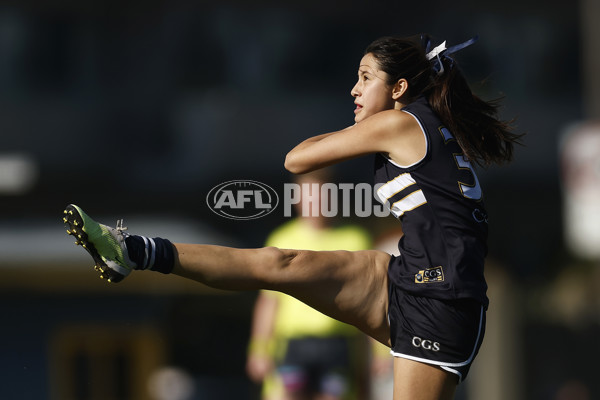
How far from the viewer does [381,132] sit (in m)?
5.09

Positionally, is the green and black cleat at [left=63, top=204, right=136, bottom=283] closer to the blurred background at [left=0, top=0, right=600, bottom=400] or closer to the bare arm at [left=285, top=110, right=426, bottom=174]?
the bare arm at [left=285, top=110, right=426, bottom=174]

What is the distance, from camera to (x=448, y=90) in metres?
5.32

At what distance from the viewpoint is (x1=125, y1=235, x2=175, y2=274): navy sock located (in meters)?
5.13

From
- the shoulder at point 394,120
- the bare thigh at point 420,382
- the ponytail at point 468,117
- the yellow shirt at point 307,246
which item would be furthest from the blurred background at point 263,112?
the bare thigh at point 420,382

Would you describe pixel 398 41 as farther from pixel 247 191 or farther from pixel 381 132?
pixel 247 191

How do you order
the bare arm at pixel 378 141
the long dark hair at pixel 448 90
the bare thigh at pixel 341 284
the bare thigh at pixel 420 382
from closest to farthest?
the bare thigh at pixel 420 382 → the bare arm at pixel 378 141 → the bare thigh at pixel 341 284 → the long dark hair at pixel 448 90

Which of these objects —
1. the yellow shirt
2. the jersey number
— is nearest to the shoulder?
the jersey number

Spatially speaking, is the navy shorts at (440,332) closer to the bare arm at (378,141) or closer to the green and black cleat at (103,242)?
the bare arm at (378,141)

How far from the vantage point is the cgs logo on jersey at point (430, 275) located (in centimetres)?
507

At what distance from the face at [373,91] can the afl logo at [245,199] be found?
0.75 meters

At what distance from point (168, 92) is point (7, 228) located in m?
3.97

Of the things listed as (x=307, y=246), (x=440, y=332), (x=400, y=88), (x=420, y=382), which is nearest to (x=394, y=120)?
(x=400, y=88)

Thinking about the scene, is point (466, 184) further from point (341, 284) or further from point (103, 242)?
point (103, 242)

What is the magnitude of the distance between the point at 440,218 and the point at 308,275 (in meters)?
0.61
